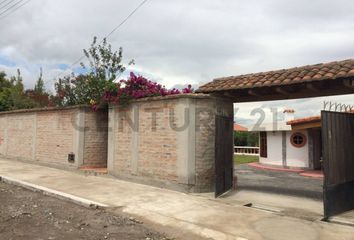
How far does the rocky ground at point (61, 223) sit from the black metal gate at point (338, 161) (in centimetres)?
387

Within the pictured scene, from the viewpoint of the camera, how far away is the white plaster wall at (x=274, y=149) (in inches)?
839

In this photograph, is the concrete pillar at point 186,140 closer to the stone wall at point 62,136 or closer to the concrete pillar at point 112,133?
the concrete pillar at point 112,133

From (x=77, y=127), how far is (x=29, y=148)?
179 inches

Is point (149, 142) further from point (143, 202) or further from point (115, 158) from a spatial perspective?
point (143, 202)

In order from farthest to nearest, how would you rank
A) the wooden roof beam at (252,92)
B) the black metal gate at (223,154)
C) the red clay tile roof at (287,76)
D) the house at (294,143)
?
1. the house at (294,143)
2. the black metal gate at (223,154)
3. the wooden roof beam at (252,92)
4. the red clay tile roof at (287,76)

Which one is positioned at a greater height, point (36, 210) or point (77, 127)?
point (77, 127)

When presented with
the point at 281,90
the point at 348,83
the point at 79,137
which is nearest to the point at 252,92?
the point at 281,90

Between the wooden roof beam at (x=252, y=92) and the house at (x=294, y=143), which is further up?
the wooden roof beam at (x=252, y=92)

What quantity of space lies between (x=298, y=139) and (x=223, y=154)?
11729 mm

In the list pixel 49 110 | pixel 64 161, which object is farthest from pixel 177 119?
pixel 49 110

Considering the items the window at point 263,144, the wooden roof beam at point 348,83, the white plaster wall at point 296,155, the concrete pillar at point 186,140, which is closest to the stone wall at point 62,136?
the concrete pillar at point 186,140

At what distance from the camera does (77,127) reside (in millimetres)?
14492

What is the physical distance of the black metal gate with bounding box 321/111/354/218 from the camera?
7493mm

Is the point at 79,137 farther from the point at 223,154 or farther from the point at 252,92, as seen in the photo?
the point at 252,92
